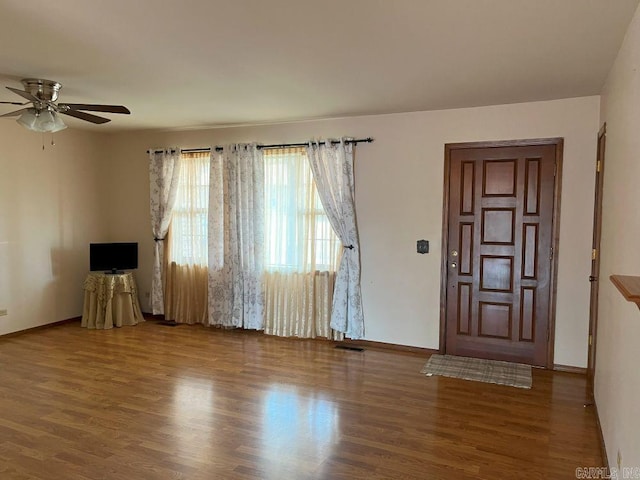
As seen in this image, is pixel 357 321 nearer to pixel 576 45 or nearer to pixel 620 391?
pixel 620 391

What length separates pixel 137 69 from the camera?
132 inches

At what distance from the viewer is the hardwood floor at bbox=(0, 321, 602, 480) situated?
2615mm

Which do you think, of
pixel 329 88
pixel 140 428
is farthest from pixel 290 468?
pixel 329 88

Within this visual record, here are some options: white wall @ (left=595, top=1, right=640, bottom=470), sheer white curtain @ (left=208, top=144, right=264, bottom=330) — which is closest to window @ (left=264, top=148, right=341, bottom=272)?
sheer white curtain @ (left=208, top=144, right=264, bottom=330)

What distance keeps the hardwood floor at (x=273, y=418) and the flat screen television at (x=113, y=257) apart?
4.41 feet

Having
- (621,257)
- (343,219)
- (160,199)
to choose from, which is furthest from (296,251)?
(621,257)

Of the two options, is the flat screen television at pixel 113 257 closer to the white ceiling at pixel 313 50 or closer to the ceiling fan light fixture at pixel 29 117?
the white ceiling at pixel 313 50

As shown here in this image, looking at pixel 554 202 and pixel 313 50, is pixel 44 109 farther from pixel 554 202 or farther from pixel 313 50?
pixel 554 202

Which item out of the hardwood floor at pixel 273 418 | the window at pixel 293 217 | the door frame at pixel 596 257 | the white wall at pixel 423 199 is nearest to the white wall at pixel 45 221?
the hardwood floor at pixel 273 418

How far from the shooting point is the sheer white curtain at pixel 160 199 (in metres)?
5.94

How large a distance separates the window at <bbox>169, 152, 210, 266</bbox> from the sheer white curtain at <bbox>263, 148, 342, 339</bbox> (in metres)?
0.93

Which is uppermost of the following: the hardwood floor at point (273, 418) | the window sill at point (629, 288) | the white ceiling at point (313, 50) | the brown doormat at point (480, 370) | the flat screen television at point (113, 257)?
the white ceiling at point (313, 50)

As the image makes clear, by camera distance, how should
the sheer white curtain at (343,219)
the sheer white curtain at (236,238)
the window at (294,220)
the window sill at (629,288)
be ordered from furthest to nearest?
the sheer white curtain at (236,238) → the window at (294,220) → the sheer white curtain at (343,219) → the window sill at (629,288)

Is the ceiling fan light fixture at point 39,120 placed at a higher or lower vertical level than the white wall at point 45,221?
higher
